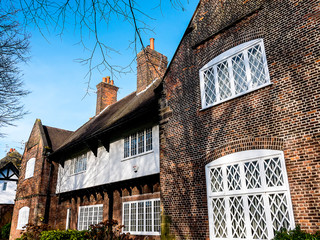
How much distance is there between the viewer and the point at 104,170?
1480 cm

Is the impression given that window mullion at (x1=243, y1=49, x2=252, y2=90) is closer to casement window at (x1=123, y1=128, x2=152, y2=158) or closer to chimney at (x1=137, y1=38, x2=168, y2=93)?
casement window at (x1=123, y1=128, x2=152, y2=158)

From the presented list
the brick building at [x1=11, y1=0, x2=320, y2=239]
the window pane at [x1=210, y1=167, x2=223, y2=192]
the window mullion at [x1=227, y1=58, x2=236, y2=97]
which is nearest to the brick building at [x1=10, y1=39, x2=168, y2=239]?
the brick building at [x1=11, y1=0, x2=320, y2=239]

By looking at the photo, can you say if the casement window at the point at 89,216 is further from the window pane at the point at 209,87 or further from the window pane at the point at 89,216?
the window pane at the point at 209,87

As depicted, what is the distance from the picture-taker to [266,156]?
23.7 ft

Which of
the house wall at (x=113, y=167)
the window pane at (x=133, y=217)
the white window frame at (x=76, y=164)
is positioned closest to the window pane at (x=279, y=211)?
the house wall at (x=113, y=167)

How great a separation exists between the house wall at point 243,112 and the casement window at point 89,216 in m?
6.68

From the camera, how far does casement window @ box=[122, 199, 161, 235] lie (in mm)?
11418

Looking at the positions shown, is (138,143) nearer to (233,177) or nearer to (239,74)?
(233,177)

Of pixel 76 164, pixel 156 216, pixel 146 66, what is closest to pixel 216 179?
pixel 156 216

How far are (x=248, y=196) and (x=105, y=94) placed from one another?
17552 mm

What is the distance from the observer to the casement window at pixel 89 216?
49.1 ft

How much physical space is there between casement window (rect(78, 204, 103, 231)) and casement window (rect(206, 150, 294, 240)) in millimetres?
8781

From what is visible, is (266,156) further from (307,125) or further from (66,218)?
(66,218)

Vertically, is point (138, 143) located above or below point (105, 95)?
below
